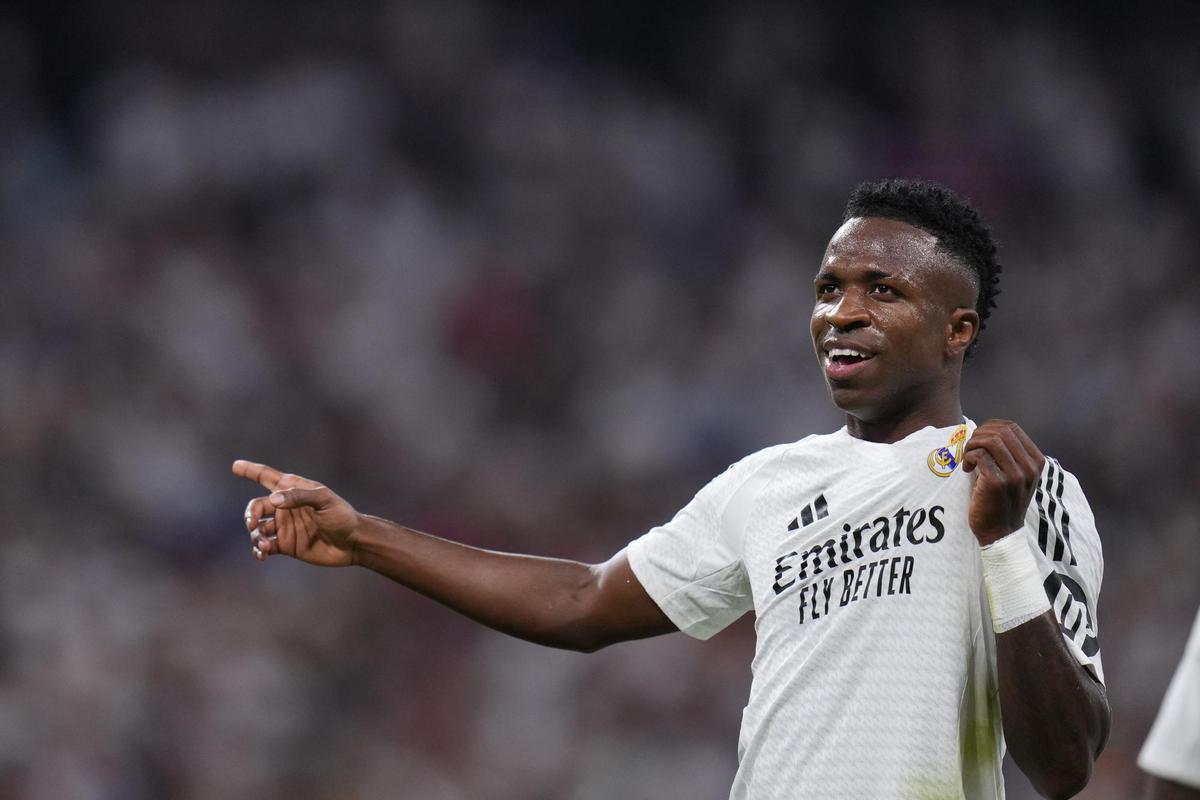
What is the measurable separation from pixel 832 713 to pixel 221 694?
165 inches

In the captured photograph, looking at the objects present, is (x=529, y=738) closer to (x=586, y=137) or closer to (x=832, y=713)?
(x=586, y=137)

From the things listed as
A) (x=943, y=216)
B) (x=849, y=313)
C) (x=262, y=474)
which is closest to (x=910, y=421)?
(x=849, y=313)

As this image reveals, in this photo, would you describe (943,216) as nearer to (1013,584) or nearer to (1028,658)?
(1013,584)

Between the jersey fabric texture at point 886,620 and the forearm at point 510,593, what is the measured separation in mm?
370

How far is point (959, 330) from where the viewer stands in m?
2.78

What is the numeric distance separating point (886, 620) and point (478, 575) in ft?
3.15

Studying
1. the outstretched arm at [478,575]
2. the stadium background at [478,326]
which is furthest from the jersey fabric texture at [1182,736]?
the stadium background at [478,326]

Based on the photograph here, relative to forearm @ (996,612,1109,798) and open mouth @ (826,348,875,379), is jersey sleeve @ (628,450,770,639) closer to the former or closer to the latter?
open mouth @ (826,348,875,379)

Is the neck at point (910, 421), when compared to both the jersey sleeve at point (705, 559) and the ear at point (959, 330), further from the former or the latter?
the jersey sleeve at point (705, 559)

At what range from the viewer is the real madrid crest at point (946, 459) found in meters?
2.61

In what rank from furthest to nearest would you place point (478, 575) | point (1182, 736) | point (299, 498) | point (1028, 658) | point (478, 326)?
point (478, 326) < point (478, 575) < point (299, 498) < point (1028, 658) < point (1182, 736)

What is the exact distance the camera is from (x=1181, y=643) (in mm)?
7227

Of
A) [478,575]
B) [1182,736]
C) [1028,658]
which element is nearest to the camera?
[1182,736]

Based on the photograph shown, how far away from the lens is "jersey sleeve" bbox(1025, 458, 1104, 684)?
2404mm
